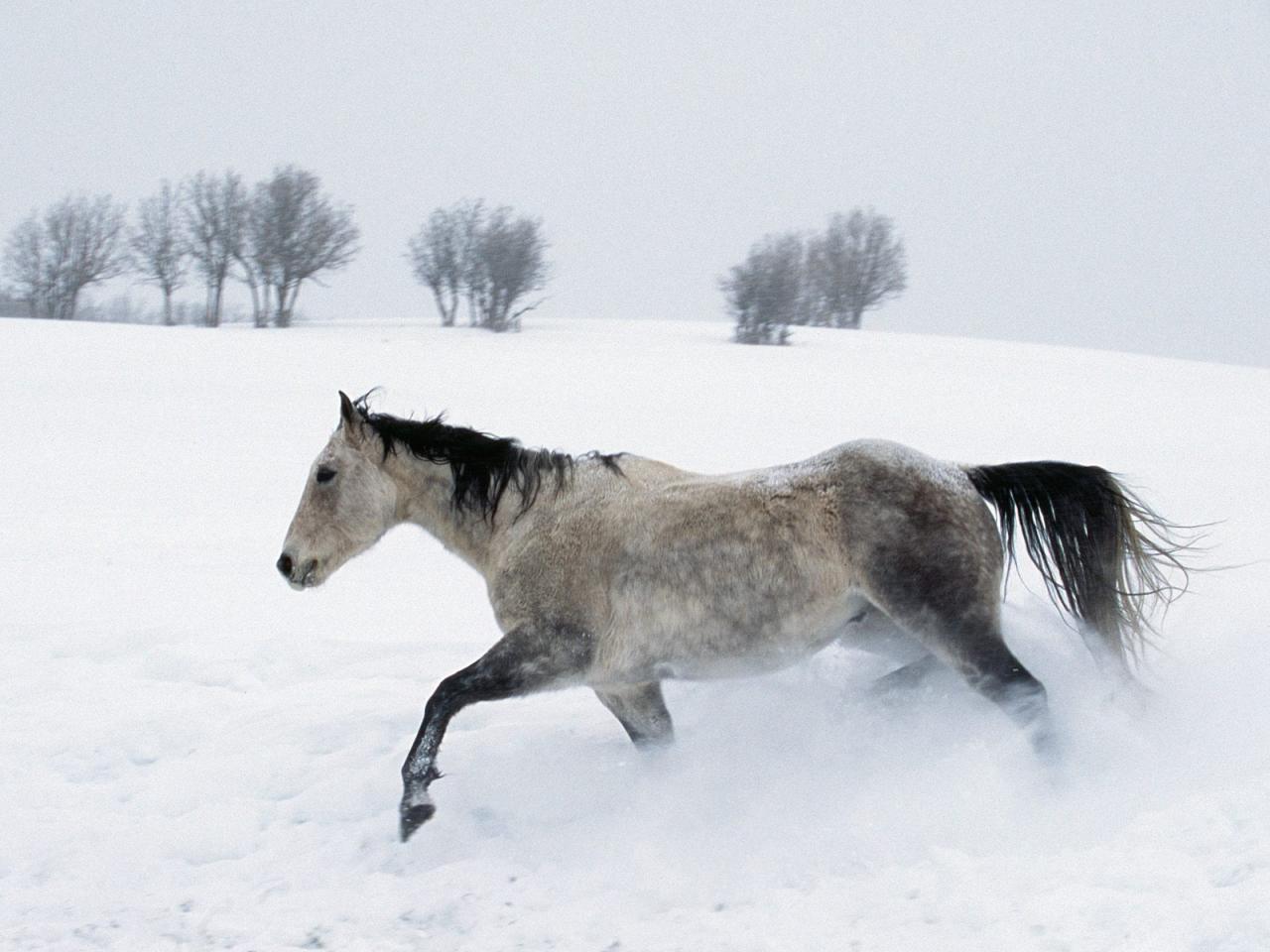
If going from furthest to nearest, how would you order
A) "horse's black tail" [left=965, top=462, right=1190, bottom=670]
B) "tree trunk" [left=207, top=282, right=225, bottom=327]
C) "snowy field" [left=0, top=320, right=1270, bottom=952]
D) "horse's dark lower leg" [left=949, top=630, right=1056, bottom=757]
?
"tree trunk" [left=207, top=282, right=225, bottom=327], "horse's black tail" [left=965, top=462, right=1190, bottom=670], "horse's dark lower leg" [left=949, top=630, right=1056, bottom=757], "snowy field" [left=0, top=320, right=1270, bottom=952]

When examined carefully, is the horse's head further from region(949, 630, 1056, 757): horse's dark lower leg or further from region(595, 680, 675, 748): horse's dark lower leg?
region(949, 630, 1056, 757): horse's dark lower leg

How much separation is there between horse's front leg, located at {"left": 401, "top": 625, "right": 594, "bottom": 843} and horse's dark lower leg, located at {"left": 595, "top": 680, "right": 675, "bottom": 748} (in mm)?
443

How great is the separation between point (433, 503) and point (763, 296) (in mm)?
41536

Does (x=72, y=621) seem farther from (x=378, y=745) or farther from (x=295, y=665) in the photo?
(x=378, y=745)

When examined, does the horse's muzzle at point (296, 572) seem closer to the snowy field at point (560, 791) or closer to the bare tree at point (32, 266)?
the snowy field at point (560, 791)

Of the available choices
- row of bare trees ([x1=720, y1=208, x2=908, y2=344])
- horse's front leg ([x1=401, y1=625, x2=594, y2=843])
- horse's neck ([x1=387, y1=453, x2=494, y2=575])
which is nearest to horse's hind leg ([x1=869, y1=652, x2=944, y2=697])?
horse's front leg ([x1=401, y1=625, x2=594, y2=843])

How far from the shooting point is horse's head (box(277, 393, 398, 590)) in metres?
4.98

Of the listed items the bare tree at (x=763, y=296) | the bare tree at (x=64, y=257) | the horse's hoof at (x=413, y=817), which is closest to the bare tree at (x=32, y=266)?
the bare tree at (x=64, y=257)

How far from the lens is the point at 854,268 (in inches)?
2477

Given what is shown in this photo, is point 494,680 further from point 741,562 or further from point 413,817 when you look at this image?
point 741,562

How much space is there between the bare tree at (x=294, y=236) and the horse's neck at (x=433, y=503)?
155 ft

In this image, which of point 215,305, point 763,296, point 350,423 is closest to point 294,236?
point 215,305

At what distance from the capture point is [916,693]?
4793 mm

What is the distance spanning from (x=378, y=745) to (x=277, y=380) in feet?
65.3
